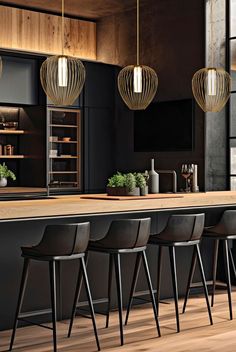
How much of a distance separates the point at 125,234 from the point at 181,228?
2.00 ft

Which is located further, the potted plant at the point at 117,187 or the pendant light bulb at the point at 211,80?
the pendant light bulb at the point at 211,80

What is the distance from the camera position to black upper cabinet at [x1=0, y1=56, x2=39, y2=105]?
28.0 feet

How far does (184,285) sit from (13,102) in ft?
11.0

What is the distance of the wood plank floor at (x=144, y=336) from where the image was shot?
5.02 meters

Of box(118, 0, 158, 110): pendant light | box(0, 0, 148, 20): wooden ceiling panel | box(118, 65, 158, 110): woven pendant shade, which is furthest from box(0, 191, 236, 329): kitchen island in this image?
box(0, 0, 148, 20): wooden ceiling panel

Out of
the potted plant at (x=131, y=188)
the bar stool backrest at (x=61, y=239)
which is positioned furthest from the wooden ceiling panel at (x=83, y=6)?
the bar stool backrest at (x=61, y=239)

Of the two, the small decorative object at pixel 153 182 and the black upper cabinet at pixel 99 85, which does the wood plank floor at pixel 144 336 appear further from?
the black upper cabinet at pixel 99 85

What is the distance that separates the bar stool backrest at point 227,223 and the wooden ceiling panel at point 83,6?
165 inches

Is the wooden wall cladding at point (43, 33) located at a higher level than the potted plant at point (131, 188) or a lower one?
higher

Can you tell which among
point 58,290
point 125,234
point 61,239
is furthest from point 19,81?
point 61,239

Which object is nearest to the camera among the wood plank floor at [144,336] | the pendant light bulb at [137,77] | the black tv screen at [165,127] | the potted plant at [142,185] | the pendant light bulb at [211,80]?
the wood plank floor at [144,336]

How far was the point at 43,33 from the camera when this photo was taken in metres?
9.50

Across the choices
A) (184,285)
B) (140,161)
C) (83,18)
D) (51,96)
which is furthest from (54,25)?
(184,285)

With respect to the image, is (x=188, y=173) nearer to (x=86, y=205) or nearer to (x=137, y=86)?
(x=137, y=86)
